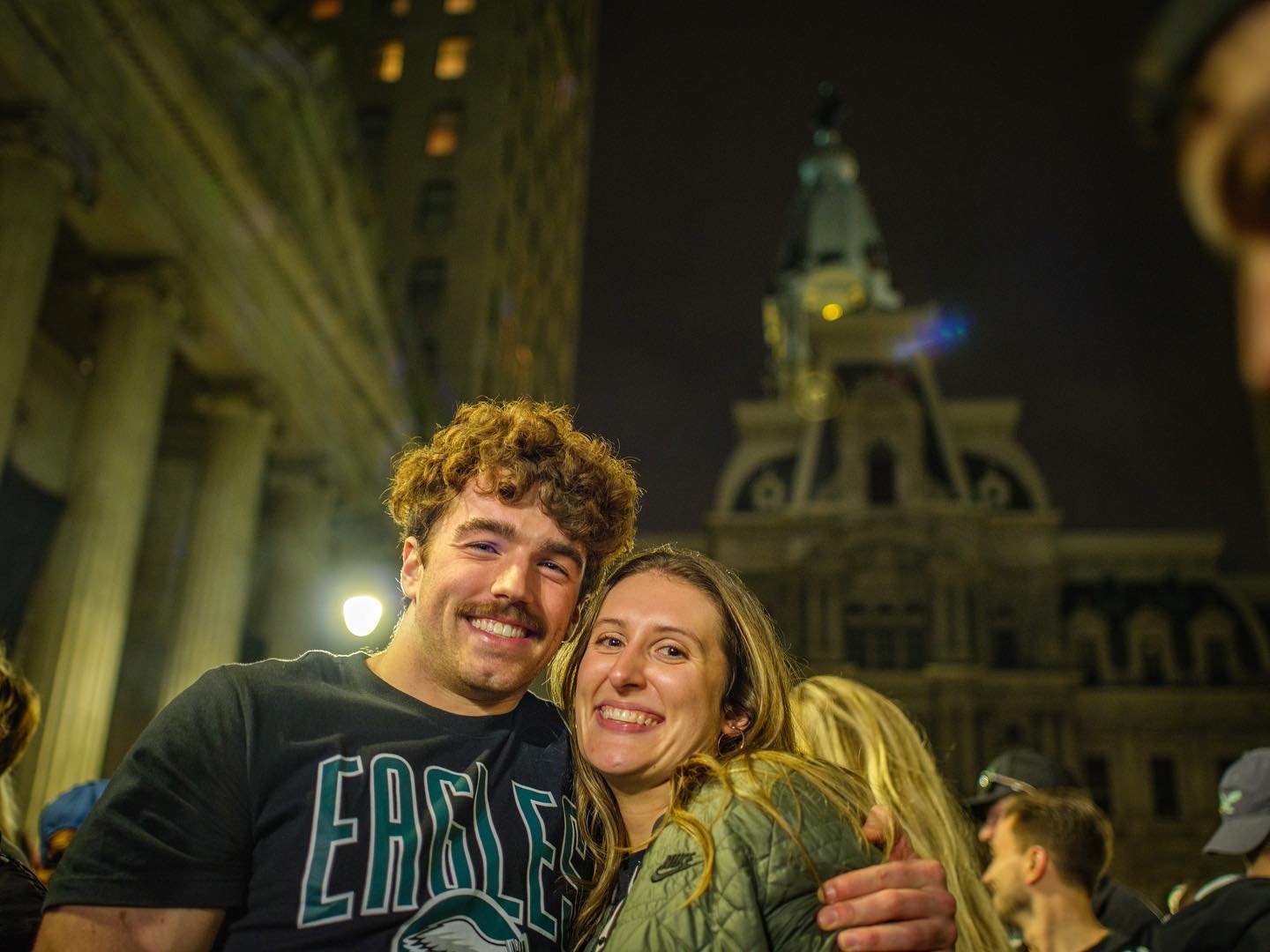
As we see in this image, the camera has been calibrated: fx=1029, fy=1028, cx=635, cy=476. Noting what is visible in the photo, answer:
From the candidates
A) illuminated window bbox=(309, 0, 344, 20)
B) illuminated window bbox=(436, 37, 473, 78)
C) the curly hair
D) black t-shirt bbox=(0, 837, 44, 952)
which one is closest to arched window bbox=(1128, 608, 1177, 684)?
illuminated window bbox=(436, 37, 473, 78)

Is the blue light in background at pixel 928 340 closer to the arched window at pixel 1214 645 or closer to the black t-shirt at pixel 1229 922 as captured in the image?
the arched window at pixel 1214 645

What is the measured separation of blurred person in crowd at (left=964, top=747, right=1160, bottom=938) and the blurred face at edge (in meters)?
4.95

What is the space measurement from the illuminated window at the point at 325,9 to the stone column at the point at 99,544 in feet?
109

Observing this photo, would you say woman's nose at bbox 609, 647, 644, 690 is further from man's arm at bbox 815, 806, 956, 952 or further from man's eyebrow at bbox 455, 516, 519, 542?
man's arm at bbox 815, 806, 956, 952

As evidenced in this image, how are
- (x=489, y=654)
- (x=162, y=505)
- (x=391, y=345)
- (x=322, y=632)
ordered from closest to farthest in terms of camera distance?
(x=489, y=654)
(x=162, y=505)
(x=322, y=632)
(x=391, y=345)

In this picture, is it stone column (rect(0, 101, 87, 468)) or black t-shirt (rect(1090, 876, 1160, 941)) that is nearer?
black t-shirt (rect(1090, 876, 1160, 941))

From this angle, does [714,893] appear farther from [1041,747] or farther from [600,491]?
[1041,747]

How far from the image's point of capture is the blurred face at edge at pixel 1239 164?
2.67 ft

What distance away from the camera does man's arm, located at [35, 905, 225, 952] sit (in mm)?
2361

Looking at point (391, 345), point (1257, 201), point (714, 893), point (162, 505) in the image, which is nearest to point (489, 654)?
point (714, 893)

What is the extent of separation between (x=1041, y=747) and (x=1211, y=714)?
8390 mm

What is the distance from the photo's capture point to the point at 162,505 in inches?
880

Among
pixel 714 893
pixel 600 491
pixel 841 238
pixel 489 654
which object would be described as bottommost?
pixel 714 893

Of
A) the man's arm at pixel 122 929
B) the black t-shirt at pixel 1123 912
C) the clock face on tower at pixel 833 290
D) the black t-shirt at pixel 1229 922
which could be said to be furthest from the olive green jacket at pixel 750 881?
the clock face on tower at pixel 833 290
